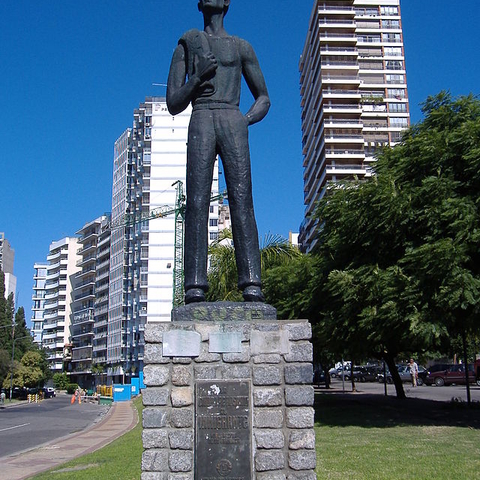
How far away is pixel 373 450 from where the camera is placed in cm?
1159

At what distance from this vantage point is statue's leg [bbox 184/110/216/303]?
665 centimetres

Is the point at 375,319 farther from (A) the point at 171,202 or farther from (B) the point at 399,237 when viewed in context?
(A) the point at 171,202

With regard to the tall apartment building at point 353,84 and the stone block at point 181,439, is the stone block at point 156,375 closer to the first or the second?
the stone block at point 181,439

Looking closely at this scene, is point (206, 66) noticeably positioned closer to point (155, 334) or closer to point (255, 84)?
point (255, 84)

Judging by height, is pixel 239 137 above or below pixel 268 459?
above

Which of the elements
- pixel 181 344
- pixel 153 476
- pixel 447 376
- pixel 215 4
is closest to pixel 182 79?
pixel 215 4

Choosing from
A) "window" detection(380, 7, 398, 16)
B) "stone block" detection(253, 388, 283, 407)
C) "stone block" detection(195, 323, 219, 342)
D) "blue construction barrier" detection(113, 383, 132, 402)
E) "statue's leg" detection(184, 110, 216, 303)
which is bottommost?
"blue construction barrier" detection(113, 383, 132, 402)

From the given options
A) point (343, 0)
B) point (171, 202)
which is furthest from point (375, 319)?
point (343, 0)

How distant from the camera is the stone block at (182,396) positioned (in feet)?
19.2

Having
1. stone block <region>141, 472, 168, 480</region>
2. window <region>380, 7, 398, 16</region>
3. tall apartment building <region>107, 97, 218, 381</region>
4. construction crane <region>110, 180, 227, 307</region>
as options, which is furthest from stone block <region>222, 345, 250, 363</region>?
window <region>380, 7, 398, 16</region>

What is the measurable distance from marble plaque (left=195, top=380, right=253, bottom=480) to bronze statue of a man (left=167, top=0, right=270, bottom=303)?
109 cm

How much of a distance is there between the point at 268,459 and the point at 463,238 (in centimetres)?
1025

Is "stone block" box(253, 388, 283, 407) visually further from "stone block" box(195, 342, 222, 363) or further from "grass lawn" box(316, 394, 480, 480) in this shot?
"grass lawn" box(316, 394, 480, 480)

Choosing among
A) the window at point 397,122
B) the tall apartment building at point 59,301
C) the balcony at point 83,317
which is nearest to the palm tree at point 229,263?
the window at point 397,122
